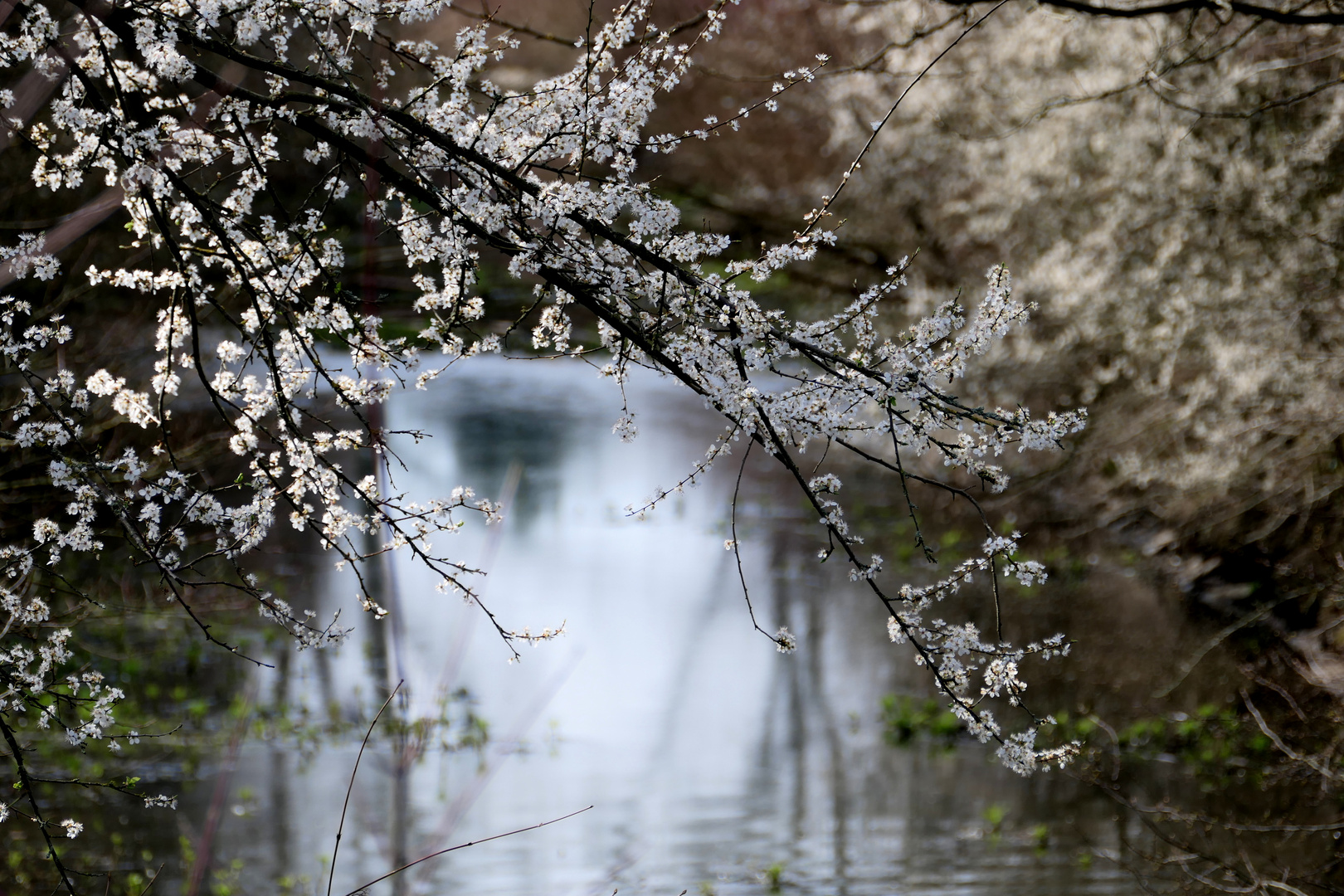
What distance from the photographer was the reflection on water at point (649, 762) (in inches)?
217

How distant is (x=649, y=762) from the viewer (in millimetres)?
6707

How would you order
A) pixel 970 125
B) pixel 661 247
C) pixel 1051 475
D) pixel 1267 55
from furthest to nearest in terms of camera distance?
pixel 970 125, pixel 1051 475, pixel 1267 55, pixel 661 247

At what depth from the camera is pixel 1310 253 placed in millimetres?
6840

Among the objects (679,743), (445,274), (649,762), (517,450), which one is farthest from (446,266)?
(517,450)

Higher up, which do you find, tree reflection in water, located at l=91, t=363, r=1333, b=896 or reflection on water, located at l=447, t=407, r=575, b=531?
reflection on water, located at l=447, t=407, r=575, b=531

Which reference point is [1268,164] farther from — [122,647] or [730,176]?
[122,647]

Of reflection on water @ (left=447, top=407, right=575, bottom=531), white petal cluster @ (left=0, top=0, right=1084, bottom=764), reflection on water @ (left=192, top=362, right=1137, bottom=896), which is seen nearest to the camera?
white petal cluster @ (left=0, top=0, right=1084, bottom=764)

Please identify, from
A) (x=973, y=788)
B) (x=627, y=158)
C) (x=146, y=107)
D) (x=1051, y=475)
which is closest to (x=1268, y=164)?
(x=1051, y=475)

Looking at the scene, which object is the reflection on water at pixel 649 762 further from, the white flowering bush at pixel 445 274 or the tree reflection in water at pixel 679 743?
the white flowering bush at pixel 445 274

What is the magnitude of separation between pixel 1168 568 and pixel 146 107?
903 centimetres

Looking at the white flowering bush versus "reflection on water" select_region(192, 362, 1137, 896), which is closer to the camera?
the white flowering bush

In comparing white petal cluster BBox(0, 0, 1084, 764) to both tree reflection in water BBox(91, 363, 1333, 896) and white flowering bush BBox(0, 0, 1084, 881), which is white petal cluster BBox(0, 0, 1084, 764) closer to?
white flowering bush BBox(0, 0, 1084, 881)

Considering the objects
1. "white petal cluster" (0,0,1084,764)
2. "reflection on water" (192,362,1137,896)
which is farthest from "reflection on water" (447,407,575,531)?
"white petal cluster" (0,0,1084,764)

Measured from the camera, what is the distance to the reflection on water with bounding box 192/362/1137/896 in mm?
5520
